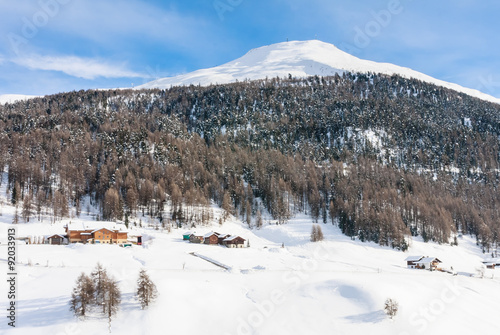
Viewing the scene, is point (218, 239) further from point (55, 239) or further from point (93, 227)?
point (55, 239)

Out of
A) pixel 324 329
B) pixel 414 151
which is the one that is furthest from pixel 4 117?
pixel 414 151

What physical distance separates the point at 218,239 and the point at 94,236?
2634 cm

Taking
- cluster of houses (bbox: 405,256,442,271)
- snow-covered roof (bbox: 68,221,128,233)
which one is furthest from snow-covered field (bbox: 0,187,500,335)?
cluster of houses (bbox: 405,256,442,271)

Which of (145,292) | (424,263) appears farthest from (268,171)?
(145,292)

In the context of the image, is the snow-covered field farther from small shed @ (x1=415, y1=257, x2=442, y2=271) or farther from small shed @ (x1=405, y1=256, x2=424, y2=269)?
small shed @ (x1=405, y1=256, x2=424, y2=269)

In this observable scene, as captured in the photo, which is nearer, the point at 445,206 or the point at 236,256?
the point at 236,256

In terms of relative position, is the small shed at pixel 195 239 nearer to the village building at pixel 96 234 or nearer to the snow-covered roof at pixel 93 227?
the village building at pixel 96 234

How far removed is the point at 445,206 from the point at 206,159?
3561 inches

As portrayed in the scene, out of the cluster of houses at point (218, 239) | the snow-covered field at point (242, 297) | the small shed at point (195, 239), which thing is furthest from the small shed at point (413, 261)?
the small shed at point (195, 239)

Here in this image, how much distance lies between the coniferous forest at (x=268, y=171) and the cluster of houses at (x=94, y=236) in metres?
16.8

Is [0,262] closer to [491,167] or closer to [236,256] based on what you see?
[236,256]

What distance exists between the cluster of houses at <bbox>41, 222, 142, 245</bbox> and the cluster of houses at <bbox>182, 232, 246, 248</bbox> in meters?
11.3

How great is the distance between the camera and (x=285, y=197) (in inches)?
4739

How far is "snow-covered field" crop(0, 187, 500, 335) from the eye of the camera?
3291cm
